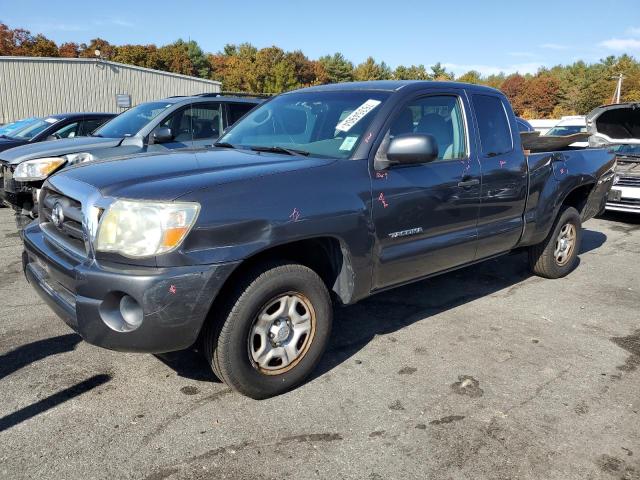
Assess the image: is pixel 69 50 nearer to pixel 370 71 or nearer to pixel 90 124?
pixel 370 71

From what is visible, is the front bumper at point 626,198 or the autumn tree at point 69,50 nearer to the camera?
the front bumper at point 626,198

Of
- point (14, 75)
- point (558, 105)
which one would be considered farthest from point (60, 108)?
point (558, 105)

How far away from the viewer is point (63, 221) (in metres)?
3.13

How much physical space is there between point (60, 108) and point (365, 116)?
30.3 metres

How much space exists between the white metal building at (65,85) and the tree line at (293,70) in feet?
137

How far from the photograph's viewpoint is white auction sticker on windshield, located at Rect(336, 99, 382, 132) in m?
3.63

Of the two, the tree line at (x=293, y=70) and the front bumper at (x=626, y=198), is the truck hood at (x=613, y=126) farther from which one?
the tree line at (x=293, y=70)

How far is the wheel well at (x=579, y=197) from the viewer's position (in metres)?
5.72

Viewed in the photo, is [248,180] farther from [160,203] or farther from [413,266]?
[413,266]

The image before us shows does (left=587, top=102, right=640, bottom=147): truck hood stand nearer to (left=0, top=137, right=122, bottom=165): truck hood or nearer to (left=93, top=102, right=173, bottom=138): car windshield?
(left=93, top=102, right=173, bottom=138): car windshield

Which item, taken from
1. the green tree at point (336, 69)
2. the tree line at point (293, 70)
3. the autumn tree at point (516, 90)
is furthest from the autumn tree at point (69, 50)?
the autumn tree at point (516, 90)

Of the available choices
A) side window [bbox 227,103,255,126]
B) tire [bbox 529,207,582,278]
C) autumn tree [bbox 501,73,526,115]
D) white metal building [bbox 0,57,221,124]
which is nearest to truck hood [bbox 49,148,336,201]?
tire [bbox 529,207,582,278]

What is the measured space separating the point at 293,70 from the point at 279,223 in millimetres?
83855

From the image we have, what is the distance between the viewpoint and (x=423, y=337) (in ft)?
13.4
